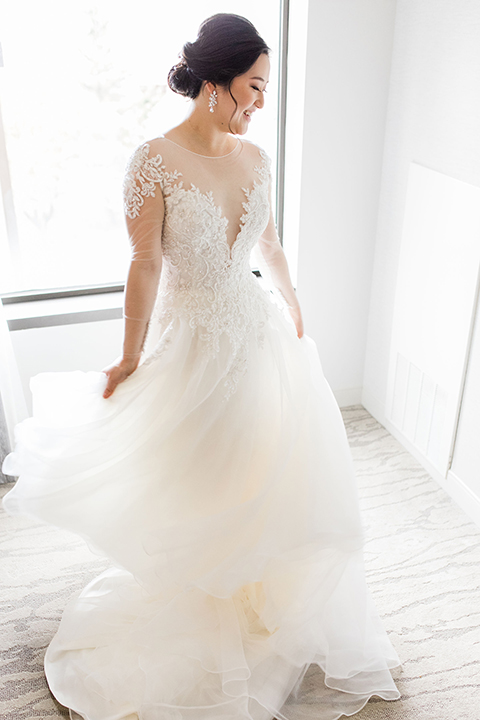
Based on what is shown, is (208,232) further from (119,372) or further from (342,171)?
(342,171)

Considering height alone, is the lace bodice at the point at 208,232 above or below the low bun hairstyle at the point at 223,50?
below

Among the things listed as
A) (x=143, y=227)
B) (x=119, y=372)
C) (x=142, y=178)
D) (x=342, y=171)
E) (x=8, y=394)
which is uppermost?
A: (x=142, y=178)

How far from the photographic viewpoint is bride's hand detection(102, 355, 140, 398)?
5.23ft

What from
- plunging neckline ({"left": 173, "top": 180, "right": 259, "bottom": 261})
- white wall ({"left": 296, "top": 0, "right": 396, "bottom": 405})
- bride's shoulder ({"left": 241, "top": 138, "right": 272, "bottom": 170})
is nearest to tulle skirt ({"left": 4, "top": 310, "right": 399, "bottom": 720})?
plunging neckline ({"left": 173, "top": 180, "right": 259, "bottom": 261})

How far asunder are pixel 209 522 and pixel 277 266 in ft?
2.57

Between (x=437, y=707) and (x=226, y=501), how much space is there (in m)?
0.80

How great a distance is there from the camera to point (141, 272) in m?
1.49

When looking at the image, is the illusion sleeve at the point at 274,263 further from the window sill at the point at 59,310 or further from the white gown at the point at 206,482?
the window sill at the point at 59,310

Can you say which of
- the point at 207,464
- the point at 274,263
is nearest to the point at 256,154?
the point at 274,263

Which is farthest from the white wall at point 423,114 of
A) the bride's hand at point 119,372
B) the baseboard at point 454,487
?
Result: the bride's hand at point 119,372

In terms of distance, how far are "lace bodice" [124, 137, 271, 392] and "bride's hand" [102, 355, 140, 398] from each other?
2.0 inches

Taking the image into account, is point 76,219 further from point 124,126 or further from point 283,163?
point 283,163

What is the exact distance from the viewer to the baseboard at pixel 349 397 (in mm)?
3129

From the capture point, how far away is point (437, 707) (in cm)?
169
